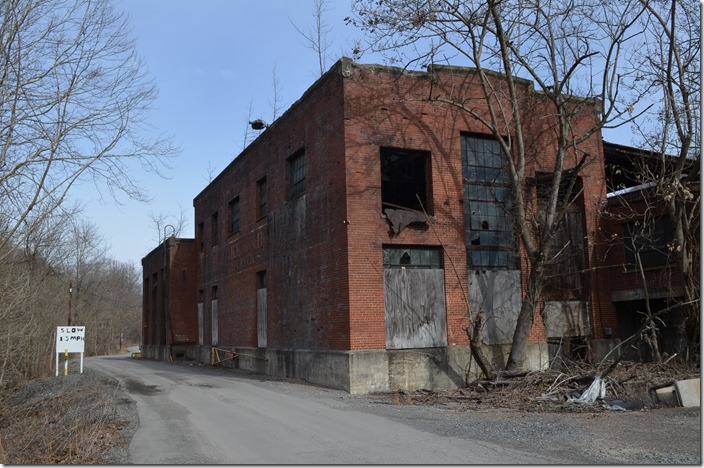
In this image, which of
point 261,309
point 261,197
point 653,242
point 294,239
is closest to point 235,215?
point 261,197

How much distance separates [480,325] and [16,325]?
12.3m

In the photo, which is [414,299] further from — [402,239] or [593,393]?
[593,393]

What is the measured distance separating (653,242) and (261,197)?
14641 mm

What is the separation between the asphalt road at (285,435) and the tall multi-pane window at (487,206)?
6485 mm

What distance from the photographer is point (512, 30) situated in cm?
1738

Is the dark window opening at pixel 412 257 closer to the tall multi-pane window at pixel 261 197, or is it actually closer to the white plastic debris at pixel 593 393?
the white plastic debris at pixel 593 393

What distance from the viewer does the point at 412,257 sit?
17469 mm

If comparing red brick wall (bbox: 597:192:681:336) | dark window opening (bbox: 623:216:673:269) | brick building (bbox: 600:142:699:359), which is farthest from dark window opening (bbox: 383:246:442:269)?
dark window opening (bbox: 623:216:673:269)

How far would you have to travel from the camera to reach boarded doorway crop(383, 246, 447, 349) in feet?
55.1

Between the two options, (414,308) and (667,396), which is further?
(414,308)

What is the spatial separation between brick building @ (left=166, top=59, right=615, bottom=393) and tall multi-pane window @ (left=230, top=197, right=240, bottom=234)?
5697 millimetres

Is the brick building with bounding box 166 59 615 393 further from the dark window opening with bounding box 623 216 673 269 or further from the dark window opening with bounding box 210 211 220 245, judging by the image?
the dark window opening with bounding box 210 211 220 245

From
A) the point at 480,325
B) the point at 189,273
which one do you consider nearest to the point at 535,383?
the point at 480,325

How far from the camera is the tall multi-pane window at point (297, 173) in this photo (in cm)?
2030
